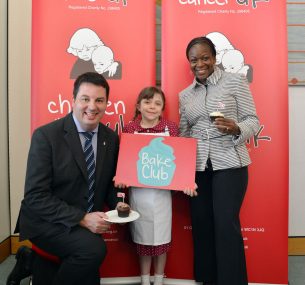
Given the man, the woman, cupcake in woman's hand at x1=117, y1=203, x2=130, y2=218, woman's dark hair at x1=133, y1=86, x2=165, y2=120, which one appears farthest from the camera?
woman's dark hair at x1=133, y1=86, x2=165, y2=120

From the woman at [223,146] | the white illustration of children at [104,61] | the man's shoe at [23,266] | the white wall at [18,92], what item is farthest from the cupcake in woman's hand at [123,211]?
the white wall at [18,92]

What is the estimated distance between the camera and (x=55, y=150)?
1860mm

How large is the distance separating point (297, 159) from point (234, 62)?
3.94ft

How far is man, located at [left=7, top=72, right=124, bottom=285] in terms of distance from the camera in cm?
180

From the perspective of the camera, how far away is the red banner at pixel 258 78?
2.40 m

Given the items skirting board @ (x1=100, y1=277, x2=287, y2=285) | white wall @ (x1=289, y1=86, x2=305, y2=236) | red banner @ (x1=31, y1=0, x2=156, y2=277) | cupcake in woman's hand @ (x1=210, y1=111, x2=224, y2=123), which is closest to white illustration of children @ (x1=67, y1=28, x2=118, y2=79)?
red banner @ (x1=31, y1=0, x2=156, y2=277)

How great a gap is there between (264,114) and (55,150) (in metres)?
1.50

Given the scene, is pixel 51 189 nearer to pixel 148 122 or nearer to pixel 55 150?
pixel 55 150

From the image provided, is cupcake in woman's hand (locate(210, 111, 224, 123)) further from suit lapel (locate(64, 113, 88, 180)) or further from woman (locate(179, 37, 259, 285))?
suit lapel (locate(64, 113, 88, 180))

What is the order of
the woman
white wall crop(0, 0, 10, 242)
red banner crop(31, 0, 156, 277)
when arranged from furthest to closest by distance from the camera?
white wall crop(0, 0, 10, 242), red banner crop(31, 0, 156, 277), the woman

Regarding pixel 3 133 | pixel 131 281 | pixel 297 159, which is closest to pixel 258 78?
pixel 297 159

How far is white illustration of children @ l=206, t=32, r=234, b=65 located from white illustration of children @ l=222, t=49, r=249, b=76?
0.09 feet

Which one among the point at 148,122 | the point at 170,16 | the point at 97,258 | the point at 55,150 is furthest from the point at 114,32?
the point at 97,258

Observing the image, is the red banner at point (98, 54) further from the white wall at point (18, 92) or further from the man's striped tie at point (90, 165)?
the white wall at point (18, 92)
